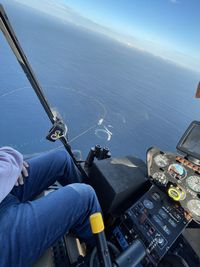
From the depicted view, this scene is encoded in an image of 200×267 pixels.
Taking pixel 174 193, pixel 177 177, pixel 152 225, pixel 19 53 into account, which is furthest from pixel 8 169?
pixel 177 177

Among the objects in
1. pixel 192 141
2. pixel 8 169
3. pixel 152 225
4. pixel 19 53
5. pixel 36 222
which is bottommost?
pixel 152 225

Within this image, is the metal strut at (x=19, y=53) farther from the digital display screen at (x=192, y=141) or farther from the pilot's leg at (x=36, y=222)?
the digital display screen at (x=192, y=141)

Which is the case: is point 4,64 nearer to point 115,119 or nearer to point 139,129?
point 115,119

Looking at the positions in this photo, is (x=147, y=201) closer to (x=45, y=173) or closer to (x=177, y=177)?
(x=177, y=177)

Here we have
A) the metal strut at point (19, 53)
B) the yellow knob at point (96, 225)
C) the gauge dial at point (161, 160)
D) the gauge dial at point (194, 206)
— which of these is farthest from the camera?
the gauge dial at point (161, 160)

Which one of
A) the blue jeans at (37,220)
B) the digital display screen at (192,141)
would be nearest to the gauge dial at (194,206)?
the digital display screen at (192,141)

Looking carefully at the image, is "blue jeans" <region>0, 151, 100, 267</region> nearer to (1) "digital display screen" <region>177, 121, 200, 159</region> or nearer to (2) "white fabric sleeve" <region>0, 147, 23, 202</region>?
(2) "white fabric sleeve" <region>0, 147, 23, 202</region>

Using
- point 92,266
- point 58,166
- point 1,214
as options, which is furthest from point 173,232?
point 1,214
